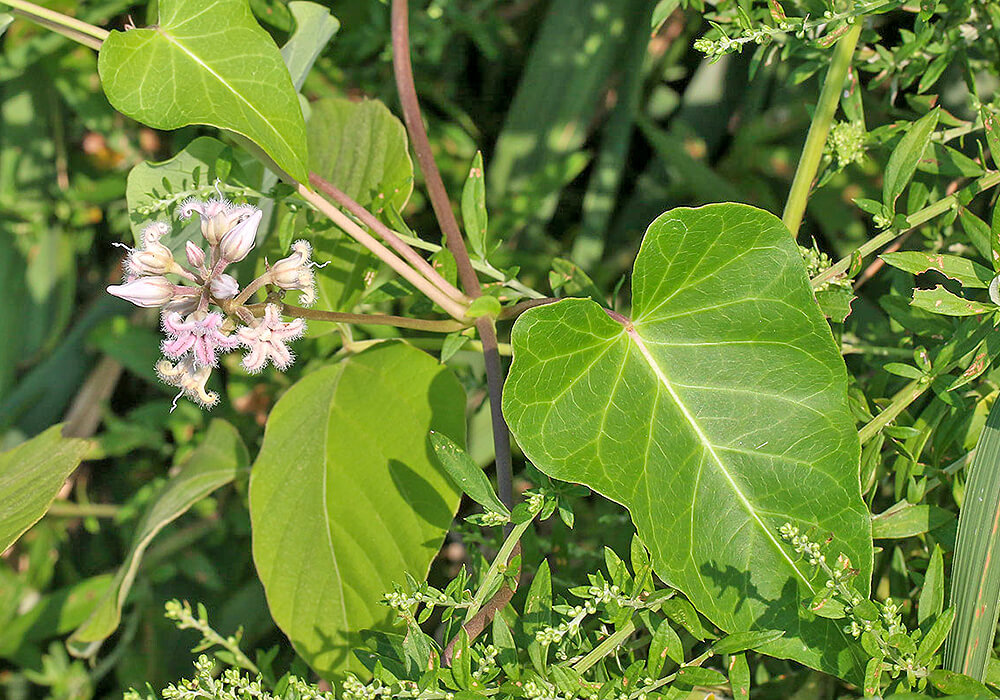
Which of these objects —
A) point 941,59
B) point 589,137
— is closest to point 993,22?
point 941,59

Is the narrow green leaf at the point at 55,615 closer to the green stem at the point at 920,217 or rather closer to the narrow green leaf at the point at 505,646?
the narrow green leaf at the point at 505,646

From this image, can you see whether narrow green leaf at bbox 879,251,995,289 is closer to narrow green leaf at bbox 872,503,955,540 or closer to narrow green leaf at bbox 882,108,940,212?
narrow green leaf at bbox 882,108,940,212

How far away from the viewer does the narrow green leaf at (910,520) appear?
2.89ft

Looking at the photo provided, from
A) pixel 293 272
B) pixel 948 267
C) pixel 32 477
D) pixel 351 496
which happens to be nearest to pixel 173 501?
Answer: pixel 32 477

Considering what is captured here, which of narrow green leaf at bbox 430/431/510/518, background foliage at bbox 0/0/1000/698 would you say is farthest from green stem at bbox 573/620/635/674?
narrow green leaf at bbox 430/431/510/518

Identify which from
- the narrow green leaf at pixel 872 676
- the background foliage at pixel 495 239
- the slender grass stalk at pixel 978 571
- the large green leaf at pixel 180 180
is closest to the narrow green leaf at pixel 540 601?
the background foliage at pixel 495 239

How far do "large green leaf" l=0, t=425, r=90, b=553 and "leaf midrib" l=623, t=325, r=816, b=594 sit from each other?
688 millimetres

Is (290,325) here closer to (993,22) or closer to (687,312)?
(687,312)

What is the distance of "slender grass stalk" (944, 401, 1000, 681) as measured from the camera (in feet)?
2.66

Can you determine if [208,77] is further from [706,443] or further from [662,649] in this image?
[662,649]

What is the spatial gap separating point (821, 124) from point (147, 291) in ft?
2.70

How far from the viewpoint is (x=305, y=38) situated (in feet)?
3.97

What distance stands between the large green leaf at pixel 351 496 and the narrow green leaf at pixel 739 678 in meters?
0.37

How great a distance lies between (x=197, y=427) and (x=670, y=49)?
1266 mm
